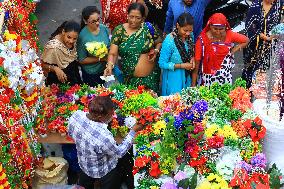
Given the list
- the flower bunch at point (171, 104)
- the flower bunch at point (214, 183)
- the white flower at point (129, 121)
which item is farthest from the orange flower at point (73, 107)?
the flower bunch at point (214, 183)

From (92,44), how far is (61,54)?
366 millimetres

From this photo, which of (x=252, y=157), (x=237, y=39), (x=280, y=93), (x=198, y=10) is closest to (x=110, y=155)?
(x=252, y=157)

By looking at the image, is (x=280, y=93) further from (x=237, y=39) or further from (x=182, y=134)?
(x=237, y=39)

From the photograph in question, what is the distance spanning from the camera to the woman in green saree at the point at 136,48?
477 centimetres

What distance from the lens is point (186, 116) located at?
3496 millimetres

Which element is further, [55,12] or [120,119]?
[55,12]

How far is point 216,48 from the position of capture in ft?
16.0

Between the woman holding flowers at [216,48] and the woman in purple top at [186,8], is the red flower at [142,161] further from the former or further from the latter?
the woman in purple top at [186,8]

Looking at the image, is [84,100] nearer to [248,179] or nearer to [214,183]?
[214,183]

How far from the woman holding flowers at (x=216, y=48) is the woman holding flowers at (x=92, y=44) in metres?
0.98

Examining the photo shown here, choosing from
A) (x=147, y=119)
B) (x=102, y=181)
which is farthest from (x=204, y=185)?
(x=102, y=181)

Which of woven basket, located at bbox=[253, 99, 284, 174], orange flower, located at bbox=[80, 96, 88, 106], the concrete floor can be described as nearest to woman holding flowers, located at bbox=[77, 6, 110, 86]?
orange flower, located at bbox=[80, 96, 88, 106]

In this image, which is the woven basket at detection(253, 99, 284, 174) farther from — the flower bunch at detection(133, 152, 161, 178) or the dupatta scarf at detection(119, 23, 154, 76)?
the dupatta scarf at detection(119, 23, 154, 76)

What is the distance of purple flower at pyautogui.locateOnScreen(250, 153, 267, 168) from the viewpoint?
3.44 m
